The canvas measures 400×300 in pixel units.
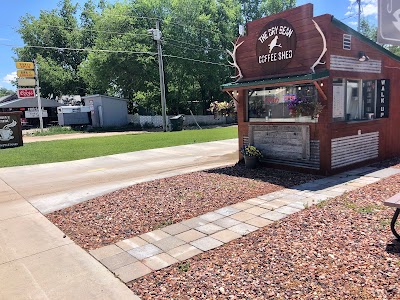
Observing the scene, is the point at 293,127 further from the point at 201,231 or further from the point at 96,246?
the point at 96,246

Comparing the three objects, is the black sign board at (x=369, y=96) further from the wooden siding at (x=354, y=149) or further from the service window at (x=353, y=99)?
the wooden siding at (x=354, y=149)

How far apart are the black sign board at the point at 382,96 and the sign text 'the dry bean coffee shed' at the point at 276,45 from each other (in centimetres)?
302

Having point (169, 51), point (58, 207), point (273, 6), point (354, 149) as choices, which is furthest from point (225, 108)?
point (273, 6)

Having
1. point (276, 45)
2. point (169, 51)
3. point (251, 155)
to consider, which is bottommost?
point (251, 155)

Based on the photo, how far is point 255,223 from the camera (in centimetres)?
457

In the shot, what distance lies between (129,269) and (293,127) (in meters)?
5.70

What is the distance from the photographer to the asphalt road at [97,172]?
270 inches

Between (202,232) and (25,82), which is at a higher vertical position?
(25,82)

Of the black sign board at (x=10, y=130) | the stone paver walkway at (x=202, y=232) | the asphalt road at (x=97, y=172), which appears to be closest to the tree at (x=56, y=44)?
the black sign board at (x=10, y=130)

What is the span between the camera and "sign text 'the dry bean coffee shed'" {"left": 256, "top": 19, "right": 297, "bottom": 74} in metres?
7.75

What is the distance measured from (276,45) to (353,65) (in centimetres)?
194

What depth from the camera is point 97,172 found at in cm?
929

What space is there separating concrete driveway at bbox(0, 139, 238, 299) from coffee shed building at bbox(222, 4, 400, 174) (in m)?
2.20

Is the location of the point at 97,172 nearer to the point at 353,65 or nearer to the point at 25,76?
the point at 353,65
